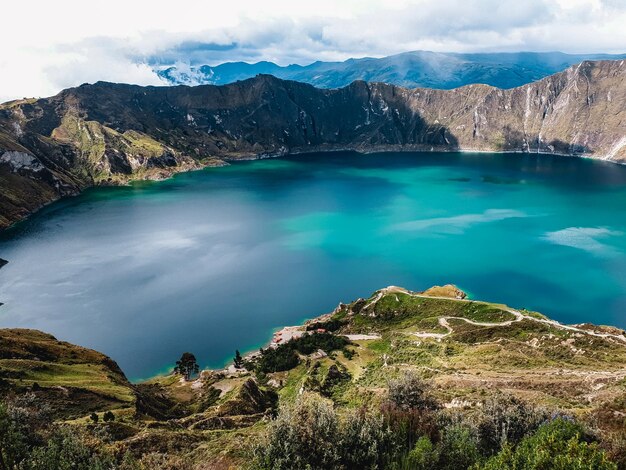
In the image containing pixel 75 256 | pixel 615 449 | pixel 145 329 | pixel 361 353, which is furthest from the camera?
pixel 75 256

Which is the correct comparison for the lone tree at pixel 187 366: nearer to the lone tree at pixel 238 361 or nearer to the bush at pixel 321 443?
the lone tree at pixel 238 361

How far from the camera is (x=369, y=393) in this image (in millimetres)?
64750

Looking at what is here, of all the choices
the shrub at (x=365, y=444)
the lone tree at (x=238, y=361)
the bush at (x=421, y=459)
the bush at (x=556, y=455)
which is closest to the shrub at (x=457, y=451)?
the bush at (x=421, y=459)

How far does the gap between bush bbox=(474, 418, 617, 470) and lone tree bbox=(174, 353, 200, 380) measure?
7521 cm

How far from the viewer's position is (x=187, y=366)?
96.2 metres

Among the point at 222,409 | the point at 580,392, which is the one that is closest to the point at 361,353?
the point at 222,409

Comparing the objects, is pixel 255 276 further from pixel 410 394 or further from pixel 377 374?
pixel 410 394

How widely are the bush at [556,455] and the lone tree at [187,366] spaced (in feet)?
247

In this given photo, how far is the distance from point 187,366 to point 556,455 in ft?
265

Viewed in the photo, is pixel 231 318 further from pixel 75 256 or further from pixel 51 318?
pixel 75 256

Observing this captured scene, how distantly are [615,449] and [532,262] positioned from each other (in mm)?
130907

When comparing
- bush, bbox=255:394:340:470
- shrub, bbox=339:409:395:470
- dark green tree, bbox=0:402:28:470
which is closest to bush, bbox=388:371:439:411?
shrub, bbox=339:409:395:470

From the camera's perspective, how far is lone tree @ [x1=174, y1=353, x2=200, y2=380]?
95812mm

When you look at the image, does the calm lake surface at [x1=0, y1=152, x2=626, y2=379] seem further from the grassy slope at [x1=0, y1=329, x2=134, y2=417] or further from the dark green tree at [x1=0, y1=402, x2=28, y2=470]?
the dark green tree at [x1=0, y1=402, x2=28, y2=470]
